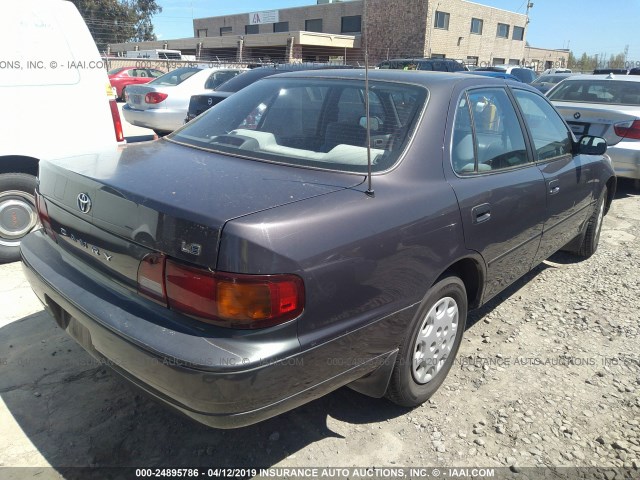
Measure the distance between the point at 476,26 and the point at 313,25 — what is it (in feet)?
48.5

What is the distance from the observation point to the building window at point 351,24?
1643 inches

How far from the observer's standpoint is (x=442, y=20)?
3906cm

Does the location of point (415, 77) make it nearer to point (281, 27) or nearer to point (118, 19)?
point (281, 27)

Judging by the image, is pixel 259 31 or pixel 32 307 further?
pixel 259 31

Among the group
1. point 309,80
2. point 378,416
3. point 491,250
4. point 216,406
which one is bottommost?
point 378,416

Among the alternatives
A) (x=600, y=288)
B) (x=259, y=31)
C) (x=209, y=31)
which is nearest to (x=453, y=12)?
(x=259, y=31)

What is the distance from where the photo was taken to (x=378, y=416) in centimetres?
263

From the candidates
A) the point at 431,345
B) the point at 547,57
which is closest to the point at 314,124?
the point at 431,345

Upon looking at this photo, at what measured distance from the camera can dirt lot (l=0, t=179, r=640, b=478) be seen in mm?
2336

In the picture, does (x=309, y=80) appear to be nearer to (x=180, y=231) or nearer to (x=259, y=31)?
(x=180, y=231)

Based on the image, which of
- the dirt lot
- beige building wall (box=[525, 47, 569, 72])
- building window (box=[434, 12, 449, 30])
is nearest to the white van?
the dirt lot

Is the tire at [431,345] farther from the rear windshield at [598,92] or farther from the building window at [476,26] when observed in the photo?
the building window at [476,26]

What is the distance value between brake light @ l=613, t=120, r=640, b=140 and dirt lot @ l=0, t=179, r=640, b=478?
3994 mm

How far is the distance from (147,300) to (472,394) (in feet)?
6.20
